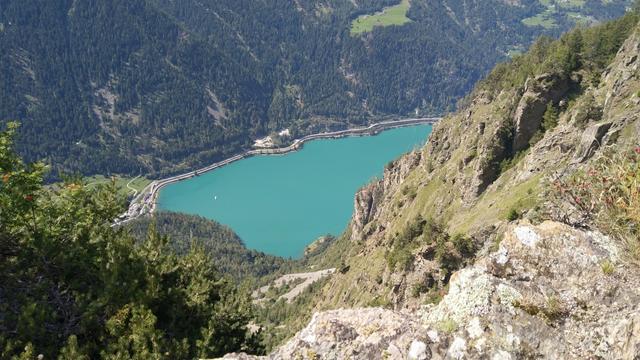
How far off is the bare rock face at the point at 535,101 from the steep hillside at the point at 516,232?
0.16 metres

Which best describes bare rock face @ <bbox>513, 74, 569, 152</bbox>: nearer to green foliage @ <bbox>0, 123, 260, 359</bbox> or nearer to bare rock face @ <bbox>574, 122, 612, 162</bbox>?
bare rock face @ <bbox>574, 122, 612, 162</bbox>

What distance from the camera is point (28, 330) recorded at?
13328 mm

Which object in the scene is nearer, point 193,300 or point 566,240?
point 566,240

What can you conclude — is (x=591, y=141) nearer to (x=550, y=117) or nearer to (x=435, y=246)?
(x=435, y=246)

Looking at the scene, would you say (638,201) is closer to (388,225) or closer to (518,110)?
(518,110)

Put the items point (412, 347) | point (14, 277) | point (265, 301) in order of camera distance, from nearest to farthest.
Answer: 1. point (412, 347)
2. point (14, 277)
3. point (265, 301)

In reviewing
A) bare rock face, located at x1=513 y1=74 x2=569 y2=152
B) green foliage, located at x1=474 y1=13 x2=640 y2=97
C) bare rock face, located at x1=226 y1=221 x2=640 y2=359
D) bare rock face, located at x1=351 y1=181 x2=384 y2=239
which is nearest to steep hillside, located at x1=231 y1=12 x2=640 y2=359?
bare rock face, located at x1=226 y1=221 x2=640 y2=359

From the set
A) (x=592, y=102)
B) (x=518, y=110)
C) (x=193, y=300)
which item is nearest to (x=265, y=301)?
(x=518, y=110)

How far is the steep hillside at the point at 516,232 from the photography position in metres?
7.67

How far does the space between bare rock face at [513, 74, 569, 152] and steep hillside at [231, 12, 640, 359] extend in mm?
163

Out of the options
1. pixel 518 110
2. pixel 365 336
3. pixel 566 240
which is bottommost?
pixel 518 110

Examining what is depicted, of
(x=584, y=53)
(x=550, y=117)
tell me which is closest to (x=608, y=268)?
(x=550, y=117)

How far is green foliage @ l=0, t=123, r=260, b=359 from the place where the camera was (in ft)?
45.6

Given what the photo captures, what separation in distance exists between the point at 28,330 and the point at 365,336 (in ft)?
31.7
